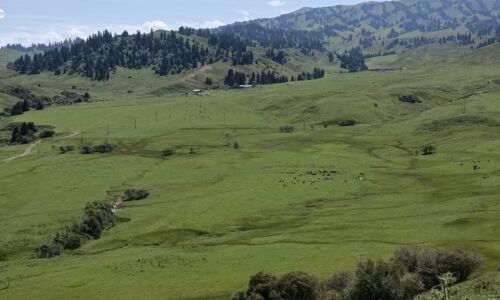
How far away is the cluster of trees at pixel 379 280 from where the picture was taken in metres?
A: 70.8

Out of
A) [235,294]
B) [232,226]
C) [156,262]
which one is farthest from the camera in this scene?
[232,226]

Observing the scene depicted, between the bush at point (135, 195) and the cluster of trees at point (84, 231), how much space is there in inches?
574

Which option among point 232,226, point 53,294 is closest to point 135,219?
point 232,226

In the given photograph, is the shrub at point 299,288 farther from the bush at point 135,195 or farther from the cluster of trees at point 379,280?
the bush at point 135,195

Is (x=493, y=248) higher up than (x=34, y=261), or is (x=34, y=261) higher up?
(x=493, y=248)

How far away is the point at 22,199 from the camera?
170 metres

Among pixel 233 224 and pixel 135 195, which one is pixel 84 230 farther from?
pixel 135 195

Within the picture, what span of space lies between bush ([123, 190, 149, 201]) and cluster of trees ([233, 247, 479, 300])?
96249mm

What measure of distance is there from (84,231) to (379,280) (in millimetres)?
84544

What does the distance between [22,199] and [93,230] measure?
43.4 m

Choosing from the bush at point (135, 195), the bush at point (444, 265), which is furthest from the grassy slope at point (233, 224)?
the bush at point (135, 195)

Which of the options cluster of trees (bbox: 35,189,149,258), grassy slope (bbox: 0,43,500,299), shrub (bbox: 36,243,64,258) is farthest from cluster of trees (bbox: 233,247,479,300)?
cluster of trees (bbox: 35,189,149,258)

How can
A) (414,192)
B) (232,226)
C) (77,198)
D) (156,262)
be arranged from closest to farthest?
(156,262) < (232,226) < (414,192) < (77,198)

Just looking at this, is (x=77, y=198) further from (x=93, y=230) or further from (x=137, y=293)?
(x=137, y=293)
